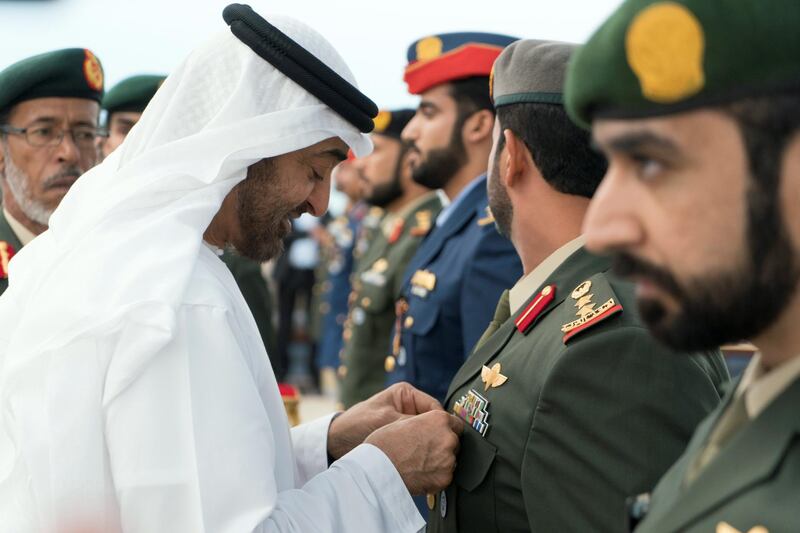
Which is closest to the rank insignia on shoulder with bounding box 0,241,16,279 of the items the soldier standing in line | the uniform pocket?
the uniform pocket

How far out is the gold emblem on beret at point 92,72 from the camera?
448 centimetres

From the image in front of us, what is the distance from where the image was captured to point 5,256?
4016 mm

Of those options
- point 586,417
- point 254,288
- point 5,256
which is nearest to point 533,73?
point 586,417

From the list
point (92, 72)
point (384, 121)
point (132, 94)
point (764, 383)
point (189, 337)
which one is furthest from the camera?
point (384, 121)

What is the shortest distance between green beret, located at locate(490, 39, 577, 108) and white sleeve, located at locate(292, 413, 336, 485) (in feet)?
3.69

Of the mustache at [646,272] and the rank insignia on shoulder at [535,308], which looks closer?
the mustache at [646,272]

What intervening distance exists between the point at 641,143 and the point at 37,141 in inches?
141

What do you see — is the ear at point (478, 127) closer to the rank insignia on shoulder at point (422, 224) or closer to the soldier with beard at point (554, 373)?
the rank insignia on shoulder at point (422, 224)

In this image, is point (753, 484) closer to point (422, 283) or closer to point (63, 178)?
point (422, 283)

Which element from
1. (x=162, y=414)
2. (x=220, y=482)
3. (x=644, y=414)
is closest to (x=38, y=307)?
(x=162, y=414)

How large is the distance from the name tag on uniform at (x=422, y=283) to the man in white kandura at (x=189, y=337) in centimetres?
178

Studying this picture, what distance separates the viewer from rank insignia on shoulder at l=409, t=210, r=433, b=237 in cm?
622

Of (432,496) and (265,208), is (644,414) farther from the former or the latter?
(265,208)

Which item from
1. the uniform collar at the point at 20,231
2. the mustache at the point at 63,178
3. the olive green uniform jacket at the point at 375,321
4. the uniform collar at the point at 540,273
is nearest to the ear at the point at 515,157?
the uniform collar at the point at 540,273
